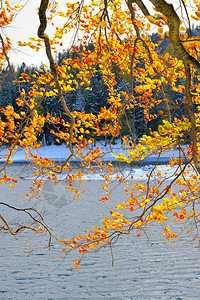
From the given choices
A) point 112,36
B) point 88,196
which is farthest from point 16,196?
point 112,36

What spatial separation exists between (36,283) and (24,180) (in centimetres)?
1114

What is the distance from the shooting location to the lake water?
17.9ft

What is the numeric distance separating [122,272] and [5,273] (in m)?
2.68

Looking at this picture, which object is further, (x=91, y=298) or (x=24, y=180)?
(x=24, y=180)

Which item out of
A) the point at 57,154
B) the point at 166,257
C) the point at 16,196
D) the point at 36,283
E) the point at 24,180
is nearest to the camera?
the point at 36,283

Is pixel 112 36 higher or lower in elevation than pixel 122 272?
higher

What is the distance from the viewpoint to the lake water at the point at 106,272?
5461 millimetres

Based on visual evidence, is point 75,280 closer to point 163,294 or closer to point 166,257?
point 163,294

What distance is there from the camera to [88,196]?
40.9 ft

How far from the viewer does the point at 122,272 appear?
6.12m

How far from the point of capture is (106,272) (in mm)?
6148

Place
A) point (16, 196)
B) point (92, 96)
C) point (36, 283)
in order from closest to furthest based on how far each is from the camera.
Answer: point (36, 283) → point (16, 196) → point (92, 96)

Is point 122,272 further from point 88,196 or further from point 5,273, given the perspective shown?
point 88,196

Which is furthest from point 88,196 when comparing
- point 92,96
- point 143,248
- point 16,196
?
point 92,96
